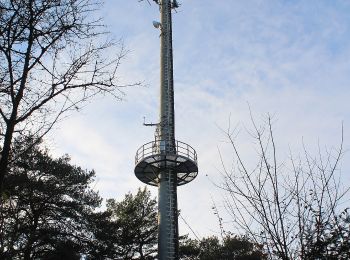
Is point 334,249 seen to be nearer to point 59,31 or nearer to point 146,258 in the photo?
point 59,31

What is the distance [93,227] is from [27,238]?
236 inches

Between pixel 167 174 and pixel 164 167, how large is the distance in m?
0.53

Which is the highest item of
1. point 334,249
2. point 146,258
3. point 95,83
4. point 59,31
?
point 146,258

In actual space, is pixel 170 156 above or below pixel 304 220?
above

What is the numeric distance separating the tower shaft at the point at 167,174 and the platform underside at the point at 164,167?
32cm

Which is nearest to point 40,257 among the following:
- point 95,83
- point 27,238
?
point 27,238

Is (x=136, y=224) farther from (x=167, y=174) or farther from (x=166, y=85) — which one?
(x=166, y=85)

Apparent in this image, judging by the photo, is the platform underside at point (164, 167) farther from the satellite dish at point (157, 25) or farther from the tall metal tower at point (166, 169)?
the satellite dish at point (157, 25)

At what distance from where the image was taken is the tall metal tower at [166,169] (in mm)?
28422

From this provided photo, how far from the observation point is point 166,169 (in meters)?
29.8

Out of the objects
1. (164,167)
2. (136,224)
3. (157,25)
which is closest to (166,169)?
(164,167)

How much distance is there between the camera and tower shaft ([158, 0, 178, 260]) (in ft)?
92.7

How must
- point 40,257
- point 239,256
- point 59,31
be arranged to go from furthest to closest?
point 239,256 → point 40,257 → point 59,31

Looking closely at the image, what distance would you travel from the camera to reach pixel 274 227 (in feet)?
25.0
